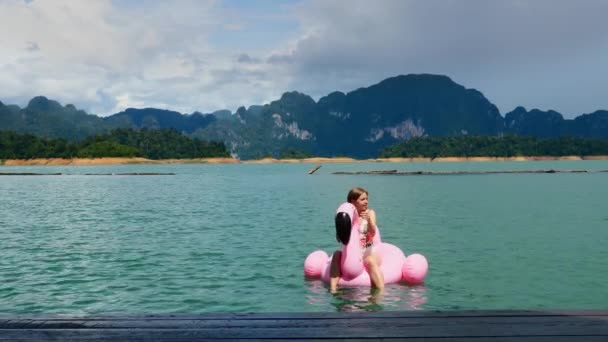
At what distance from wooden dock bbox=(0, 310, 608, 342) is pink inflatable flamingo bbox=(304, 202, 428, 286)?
15.6ft

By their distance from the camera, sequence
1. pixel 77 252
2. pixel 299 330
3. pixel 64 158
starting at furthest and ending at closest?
1. pixel 64 158
2. pixel 77 252
3. pixel 299 330

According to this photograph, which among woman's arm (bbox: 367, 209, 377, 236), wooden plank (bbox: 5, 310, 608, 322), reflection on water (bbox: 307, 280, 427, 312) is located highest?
woman's arm (bbox: 367, 209, 377, 236)

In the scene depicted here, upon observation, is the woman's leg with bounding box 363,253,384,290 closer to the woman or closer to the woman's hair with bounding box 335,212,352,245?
the woman

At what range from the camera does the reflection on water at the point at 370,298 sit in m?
11.3

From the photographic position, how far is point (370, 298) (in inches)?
463

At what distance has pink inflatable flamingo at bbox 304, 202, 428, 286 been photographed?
1124cm

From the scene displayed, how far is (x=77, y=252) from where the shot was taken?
1961 cm

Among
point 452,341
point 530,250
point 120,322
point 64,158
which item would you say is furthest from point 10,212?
point 64,158

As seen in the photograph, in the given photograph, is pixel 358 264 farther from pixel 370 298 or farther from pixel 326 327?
pixel 326 327

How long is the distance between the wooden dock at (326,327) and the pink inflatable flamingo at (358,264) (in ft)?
15.6

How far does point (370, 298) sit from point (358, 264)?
2.30 feet

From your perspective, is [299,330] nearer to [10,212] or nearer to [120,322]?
[120,322]

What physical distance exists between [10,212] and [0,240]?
47.1ft

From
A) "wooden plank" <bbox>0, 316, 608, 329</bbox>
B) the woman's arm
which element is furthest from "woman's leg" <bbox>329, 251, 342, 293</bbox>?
"wooden plank" <bbox>0, 316, 608, 329</bbox>
